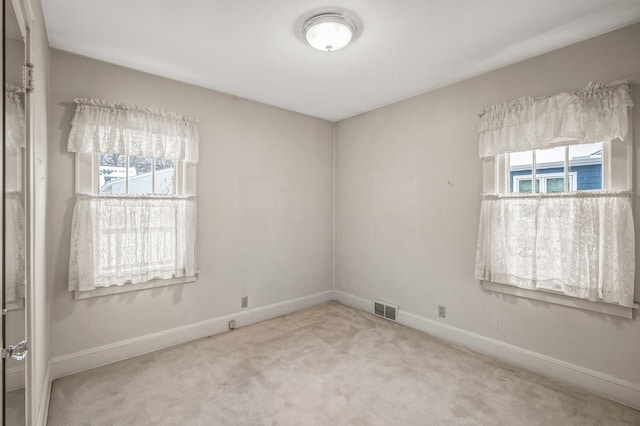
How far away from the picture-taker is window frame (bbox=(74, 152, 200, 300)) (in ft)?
8.56

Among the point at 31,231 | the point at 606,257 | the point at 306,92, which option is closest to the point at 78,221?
the point at 31,231

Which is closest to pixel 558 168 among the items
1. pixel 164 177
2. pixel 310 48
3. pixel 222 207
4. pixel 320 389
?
pixel 310 48

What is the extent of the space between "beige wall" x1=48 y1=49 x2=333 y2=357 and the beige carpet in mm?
416

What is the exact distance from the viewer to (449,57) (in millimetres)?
2664

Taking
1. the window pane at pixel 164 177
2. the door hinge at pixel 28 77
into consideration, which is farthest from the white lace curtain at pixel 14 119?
the window pane at pixel 164 177

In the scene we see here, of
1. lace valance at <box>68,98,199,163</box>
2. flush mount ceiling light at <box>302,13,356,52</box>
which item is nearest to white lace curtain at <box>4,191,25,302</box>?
lace valance at <box>68,98,199,163</box>

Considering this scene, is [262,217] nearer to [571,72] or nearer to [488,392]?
[488,392]

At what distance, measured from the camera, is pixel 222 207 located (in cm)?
348

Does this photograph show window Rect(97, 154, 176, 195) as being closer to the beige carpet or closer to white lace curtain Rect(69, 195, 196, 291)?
white lace curtain Rect(69, 195, 196, 291)

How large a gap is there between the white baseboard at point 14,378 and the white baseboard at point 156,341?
1.55m

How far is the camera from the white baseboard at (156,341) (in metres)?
2.57

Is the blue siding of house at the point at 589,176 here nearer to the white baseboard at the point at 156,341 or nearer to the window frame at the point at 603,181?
the window frame at the point at 603,181

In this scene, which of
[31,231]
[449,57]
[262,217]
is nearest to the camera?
[31,231]

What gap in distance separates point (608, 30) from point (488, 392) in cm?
284
